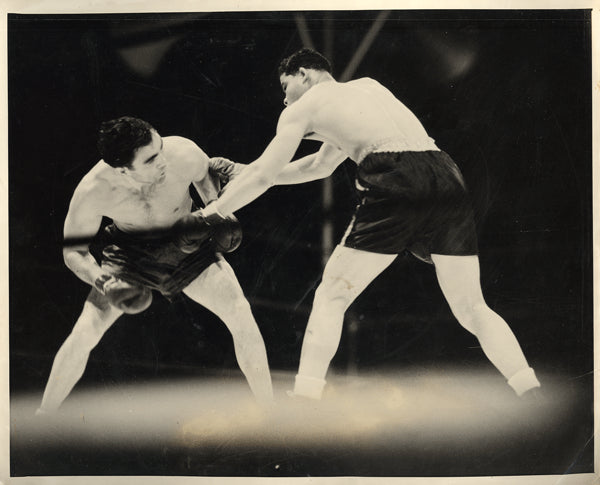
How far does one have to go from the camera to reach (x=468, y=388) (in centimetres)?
199

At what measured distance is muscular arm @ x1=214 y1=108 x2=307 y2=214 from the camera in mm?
1901

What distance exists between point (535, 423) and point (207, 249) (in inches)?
48.3

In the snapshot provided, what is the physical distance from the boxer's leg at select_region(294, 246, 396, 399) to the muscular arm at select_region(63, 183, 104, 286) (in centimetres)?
71

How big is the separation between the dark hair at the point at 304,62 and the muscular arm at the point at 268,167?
135 millimetres

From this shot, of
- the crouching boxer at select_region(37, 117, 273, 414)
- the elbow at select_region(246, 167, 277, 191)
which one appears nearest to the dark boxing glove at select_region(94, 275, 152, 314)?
the crouching boxer at select_region(37, 117, 273, 414)

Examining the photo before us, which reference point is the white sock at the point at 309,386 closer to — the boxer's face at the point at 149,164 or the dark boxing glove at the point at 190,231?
the dark boxing glove at the point at 190,231

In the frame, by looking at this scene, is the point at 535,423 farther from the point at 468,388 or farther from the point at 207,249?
the point at 207,249

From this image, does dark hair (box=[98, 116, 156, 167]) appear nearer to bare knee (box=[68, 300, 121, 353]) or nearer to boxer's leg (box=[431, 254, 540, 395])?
bare knee (box=[68, 300, 121, 353])

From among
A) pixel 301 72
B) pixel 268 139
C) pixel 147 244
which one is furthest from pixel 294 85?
pixel 147 244

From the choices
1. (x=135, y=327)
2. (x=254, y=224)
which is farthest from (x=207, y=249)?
(x=135, y=327)

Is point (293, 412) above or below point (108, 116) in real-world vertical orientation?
below

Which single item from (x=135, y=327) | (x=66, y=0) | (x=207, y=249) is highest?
(x=66, y=0)

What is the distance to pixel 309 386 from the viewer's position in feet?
6.44

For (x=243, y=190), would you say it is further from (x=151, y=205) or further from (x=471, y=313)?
(x=471, y=313)
